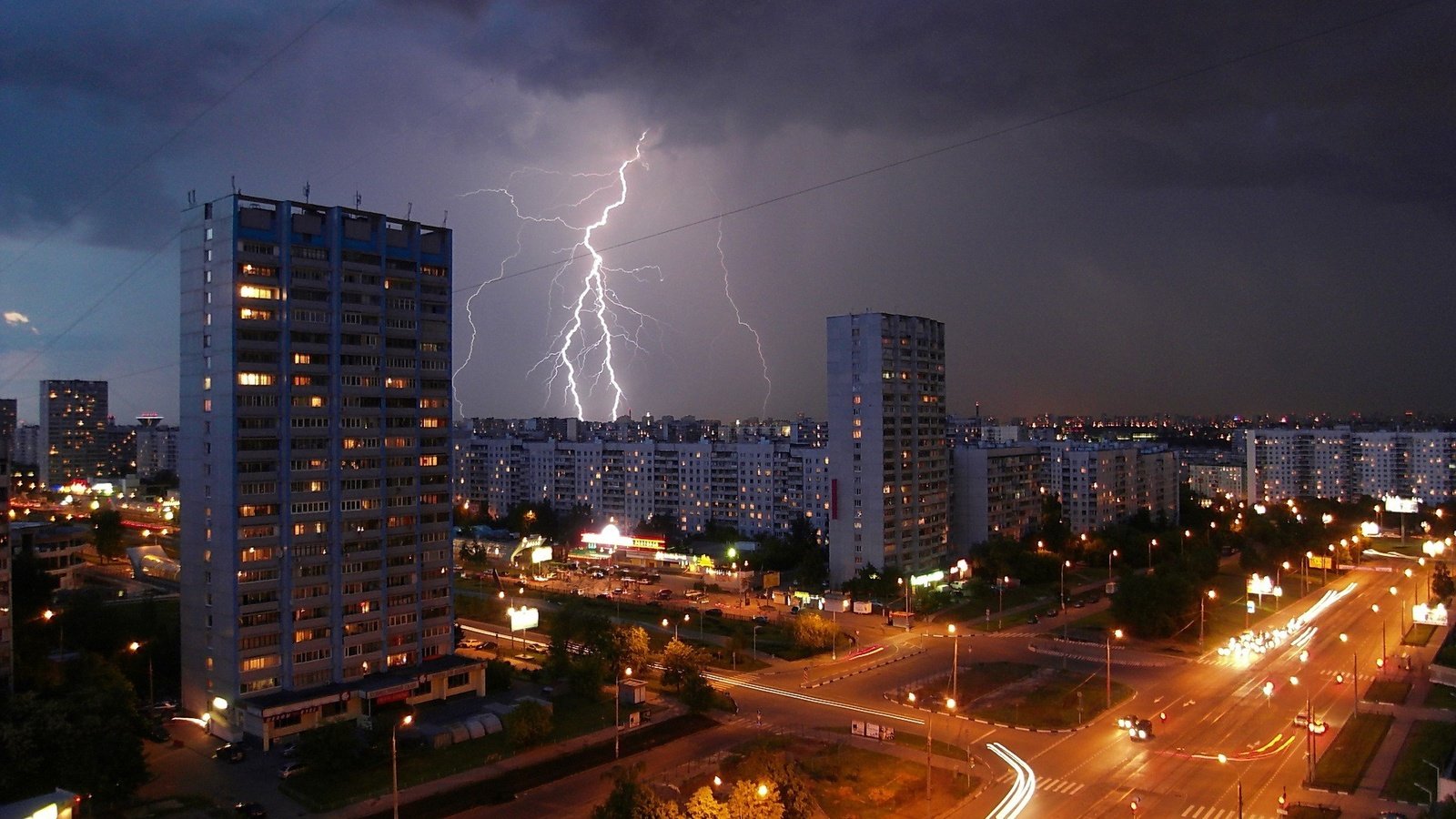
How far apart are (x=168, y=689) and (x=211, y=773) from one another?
10213 millimetres

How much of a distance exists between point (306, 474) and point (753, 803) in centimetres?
2153

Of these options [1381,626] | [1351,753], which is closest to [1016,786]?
[1351,753]

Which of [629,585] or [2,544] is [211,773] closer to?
[2,544]

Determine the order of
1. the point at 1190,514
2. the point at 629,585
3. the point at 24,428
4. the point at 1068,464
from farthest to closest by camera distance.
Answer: the point at 24,428 < the point at 1190,514 < the point at 1068,464 < the point at 629,585

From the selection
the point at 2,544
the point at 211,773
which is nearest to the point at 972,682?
the point at 211,773

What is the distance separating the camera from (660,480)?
280 feet

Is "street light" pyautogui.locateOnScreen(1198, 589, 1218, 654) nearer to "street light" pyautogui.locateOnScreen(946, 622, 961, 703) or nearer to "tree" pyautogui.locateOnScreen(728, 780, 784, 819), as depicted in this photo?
"street light" pyautogui.locateOnScreen(946, 622, 961, 703)

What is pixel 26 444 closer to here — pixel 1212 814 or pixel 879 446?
pixel 879 446

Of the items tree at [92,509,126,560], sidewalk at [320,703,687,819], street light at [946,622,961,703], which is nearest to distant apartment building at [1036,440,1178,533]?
street light at [946,622,961,703]

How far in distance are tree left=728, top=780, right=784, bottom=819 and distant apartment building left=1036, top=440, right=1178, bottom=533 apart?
62.0 meters

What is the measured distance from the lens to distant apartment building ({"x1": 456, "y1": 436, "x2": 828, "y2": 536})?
78.2 metres

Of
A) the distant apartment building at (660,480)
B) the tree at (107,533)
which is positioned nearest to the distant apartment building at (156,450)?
the distant apartment building at (660,480)

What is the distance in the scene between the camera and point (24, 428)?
167 m

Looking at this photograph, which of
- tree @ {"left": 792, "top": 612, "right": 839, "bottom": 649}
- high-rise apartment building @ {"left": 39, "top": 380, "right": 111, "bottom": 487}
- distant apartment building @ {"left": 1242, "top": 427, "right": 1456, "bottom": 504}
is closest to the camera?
tree @ {"left": 792, "top": 612, "right": 839, "bottom": 649}
